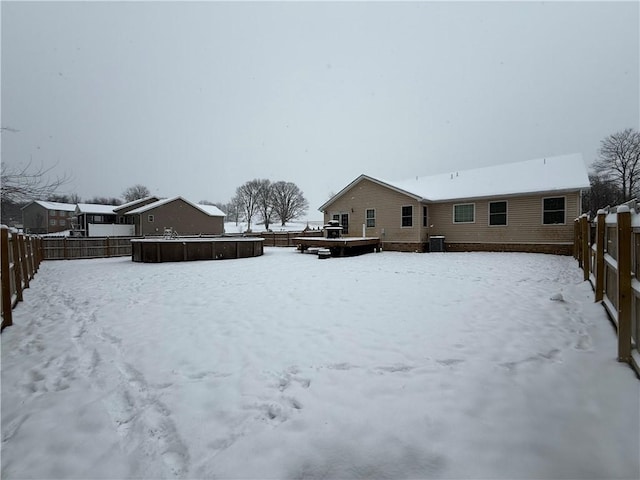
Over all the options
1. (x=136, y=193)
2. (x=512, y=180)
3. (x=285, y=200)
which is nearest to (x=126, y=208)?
(x=285, y=200)

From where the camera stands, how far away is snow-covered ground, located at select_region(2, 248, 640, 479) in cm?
194

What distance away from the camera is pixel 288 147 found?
118375mm

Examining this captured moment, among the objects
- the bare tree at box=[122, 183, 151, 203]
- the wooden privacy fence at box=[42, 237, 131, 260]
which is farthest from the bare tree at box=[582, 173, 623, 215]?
the bare tree at box=[122, 183, 151, 203]

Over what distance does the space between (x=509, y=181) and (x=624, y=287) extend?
15.2m

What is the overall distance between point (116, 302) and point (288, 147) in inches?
4678

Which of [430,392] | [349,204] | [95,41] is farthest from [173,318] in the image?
[95,41]

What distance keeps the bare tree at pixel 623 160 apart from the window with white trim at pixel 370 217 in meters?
23.4

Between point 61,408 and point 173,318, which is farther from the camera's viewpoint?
point 173,318

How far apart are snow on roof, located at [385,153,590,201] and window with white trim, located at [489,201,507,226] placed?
2.23ft

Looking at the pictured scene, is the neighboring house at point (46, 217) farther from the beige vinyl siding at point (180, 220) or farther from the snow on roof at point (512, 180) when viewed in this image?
the snow on roof at point (512, 180)

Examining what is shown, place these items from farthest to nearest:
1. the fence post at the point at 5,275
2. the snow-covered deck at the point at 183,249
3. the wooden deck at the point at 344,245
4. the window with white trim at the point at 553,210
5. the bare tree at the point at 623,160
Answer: the bare tree at the point at 623,160, the wooden deck at the point at 344,245, the window with white trim at the point at 553,210, the snow-covered deck at the point at 183,249, the fence post at the point at 5,275

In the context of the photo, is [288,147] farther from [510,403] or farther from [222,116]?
[510,403]

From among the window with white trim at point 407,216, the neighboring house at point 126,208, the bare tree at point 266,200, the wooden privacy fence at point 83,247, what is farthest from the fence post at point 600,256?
the bare tree at point 266,200

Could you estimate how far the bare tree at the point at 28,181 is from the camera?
7.29m
